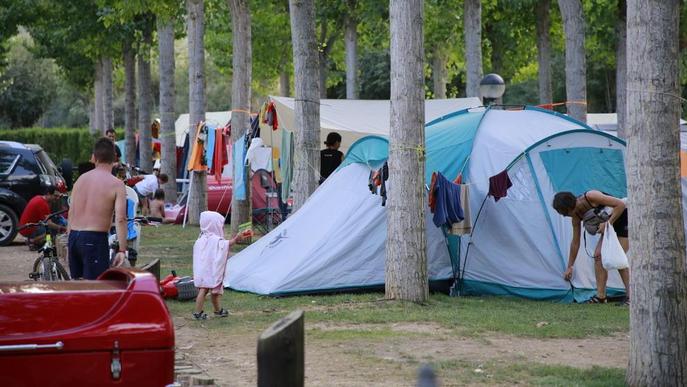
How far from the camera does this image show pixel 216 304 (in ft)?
40.3

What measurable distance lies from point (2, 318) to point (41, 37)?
32762 millimetres

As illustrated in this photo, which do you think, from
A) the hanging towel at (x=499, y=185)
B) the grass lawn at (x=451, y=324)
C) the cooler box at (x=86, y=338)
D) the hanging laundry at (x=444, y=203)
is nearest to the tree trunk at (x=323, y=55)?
the hanging towel at (x=499, y=185)

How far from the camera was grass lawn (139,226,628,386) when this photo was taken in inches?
360

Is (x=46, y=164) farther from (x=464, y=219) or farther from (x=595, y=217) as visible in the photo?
(x=595, y=217)

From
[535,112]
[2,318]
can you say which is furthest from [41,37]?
[2,318]

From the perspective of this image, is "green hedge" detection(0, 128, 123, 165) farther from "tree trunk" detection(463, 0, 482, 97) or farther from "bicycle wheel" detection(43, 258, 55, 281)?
"bicycle wheel" detection(43, 258, 55, 281)

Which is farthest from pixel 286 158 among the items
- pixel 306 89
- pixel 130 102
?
pixel 130 102

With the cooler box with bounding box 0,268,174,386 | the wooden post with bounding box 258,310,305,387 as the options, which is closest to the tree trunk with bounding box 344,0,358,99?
the cooler box with bounding box 0,268,174,386

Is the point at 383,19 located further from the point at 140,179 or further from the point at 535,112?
the point at 535,112

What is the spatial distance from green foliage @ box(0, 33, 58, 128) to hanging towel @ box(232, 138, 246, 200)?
49.8 metres

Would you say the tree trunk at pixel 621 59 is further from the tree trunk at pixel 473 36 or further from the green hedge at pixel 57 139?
the green hedge at pixel 57 139

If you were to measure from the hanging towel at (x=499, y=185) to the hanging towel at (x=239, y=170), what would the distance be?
8557 mm

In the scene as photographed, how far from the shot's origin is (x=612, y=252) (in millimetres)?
13234

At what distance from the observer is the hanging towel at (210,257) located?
12.1 m
